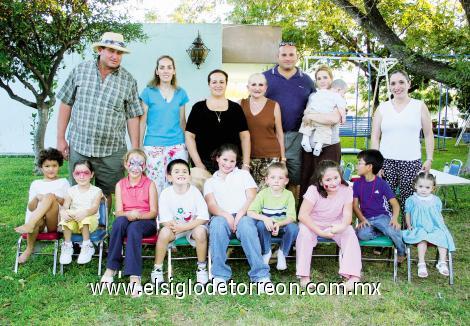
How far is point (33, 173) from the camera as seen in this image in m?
10.3

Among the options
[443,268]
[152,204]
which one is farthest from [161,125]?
[443,268]

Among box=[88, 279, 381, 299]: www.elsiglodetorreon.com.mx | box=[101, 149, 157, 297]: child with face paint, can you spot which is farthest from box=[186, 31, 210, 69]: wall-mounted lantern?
box=[88, 279, 381, 299]: www.elsiglodetorreon.com.mx

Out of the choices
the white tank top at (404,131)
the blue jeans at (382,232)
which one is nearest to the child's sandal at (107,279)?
the blue jeans at (382,232)

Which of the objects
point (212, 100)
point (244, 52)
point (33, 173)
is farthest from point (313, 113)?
point (244, 52)

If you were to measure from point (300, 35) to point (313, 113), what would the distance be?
1377 centimetres

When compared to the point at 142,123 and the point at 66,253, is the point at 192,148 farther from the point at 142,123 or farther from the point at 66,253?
the point at 66,253

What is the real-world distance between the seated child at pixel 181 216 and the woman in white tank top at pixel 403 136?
6.01 feet

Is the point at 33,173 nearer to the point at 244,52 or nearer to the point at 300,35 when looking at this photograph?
the point at 244,52

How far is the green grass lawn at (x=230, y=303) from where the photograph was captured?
11.7 ft

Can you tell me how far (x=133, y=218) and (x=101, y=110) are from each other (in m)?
1.07

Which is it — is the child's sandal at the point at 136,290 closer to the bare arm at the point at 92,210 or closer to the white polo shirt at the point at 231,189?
the bare arm at the point at 92,210

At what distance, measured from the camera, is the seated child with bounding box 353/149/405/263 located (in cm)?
461

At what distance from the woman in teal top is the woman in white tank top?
6.25ft

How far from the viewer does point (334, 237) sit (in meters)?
4.34
